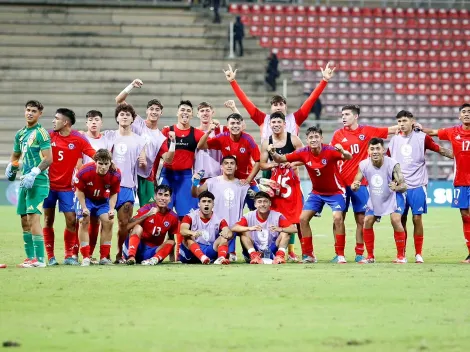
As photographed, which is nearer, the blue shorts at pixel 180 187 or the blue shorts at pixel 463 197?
the blue shorts at pixel 463 197

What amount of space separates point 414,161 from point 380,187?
72 centimetres

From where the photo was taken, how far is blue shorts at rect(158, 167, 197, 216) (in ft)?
47.7

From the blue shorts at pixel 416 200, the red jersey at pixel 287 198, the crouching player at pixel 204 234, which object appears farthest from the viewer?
the red jersey at pixel 287 198

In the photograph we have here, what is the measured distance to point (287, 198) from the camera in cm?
1417

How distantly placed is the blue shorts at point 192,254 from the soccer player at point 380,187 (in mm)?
1971

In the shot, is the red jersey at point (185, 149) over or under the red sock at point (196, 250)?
over

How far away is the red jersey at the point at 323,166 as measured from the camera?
13642 millimetres

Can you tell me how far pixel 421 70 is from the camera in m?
37.9

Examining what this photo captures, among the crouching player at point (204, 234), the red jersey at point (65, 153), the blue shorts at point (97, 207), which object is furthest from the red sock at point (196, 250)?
the red jersey at point (65, 153)

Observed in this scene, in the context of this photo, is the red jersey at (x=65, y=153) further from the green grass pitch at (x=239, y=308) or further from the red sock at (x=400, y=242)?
the red sock at (x=400, y=242)

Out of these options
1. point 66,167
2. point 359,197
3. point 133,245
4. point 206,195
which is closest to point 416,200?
point 359,197

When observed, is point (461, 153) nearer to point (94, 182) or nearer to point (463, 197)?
point (463, 197)

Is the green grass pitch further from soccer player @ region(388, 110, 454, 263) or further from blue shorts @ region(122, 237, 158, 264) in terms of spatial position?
soccer player @ region(388, 110, 454, 263)

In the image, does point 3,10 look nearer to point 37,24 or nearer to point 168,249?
point 37,24
